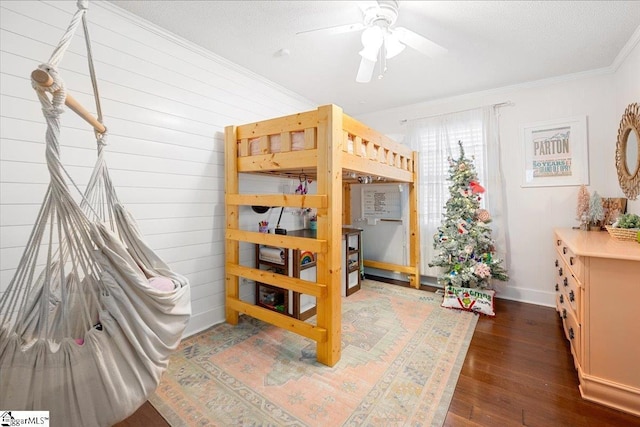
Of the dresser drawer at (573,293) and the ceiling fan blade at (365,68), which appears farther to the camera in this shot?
the ceiling fan blade at (365,68)

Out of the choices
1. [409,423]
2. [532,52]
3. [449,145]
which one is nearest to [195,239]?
[409,423]

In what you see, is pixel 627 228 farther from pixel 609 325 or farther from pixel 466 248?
pixel 466 248

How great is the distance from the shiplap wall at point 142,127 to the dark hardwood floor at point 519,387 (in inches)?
48.4

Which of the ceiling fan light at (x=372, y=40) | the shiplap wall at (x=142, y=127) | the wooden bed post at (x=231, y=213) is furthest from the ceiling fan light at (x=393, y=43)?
the shiplap wall at (x=142, y=127)

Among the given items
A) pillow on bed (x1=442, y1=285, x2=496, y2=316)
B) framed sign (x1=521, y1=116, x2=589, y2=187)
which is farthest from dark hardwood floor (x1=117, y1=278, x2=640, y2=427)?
framed sign (x1=521, y1=116, x2=589, y2=187)

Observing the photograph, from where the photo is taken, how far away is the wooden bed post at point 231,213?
2518 millimetres

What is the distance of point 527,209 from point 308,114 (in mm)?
2846

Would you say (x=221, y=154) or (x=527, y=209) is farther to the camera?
(x=527, y=209)

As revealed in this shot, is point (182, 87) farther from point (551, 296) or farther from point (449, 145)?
point (551, 296)

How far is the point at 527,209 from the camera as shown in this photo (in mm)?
3145

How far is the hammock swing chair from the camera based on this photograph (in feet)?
2.91

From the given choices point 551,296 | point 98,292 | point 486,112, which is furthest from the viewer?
point 486,112

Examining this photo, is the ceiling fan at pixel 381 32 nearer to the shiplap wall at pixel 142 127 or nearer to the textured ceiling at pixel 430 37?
the textured ceiling at pixel 430 37

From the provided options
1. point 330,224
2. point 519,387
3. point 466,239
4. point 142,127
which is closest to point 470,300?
point 466,239
